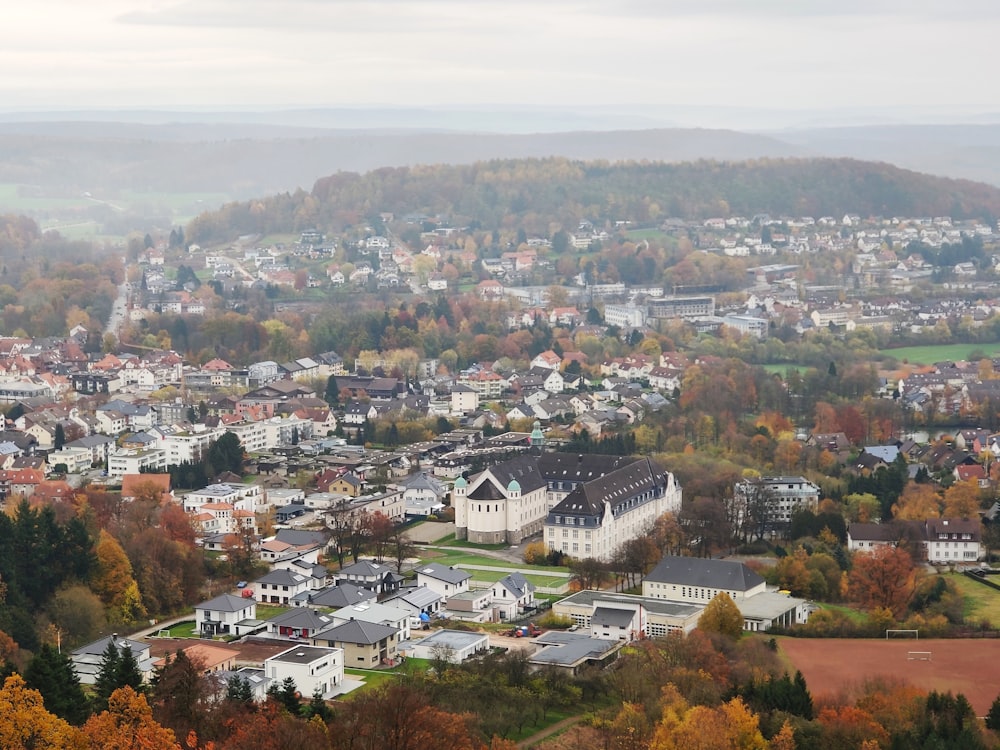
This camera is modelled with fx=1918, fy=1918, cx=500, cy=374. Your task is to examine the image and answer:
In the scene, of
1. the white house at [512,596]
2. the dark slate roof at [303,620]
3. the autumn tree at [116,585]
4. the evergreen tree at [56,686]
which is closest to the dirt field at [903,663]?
the white house at [512,596]

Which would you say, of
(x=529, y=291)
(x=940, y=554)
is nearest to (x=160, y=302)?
(x=529, y=291)

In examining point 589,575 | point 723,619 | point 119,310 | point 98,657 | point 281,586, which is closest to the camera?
point 98,657

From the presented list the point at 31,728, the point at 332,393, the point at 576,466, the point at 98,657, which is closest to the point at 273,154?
the point at 332,393

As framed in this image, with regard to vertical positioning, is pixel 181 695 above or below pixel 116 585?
above

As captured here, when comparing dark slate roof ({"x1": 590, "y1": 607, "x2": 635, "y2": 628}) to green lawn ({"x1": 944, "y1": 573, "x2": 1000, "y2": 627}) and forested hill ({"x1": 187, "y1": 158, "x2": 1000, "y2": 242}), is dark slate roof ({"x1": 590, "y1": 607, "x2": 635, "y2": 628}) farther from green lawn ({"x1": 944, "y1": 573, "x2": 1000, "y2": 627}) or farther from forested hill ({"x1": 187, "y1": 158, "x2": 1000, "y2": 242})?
forested hill ({"x1": 187, "y1": 158, "x2": 1000, "y2": 242})

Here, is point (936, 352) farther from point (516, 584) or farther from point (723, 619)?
point (723, 619)

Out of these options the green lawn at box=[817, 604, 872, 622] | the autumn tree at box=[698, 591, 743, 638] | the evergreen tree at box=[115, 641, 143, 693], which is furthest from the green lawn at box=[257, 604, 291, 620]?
the green lawn at box=[817, 604, 872, 622]
